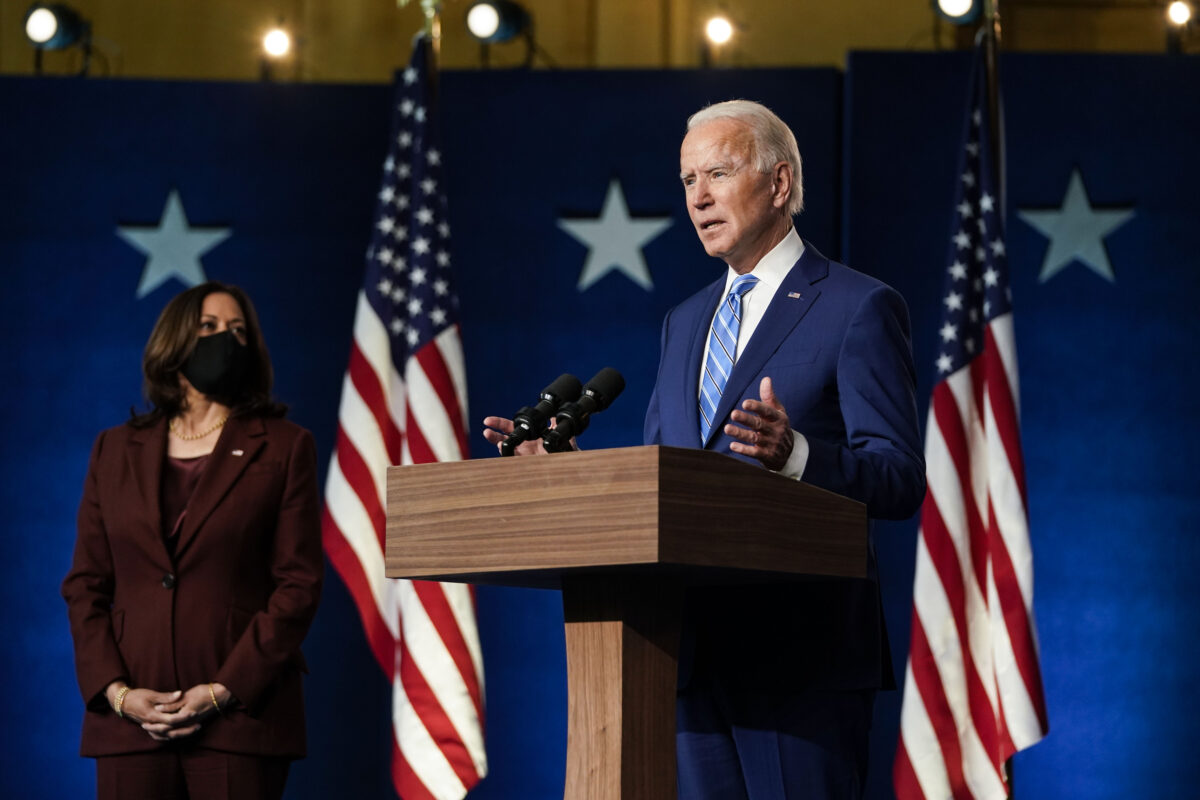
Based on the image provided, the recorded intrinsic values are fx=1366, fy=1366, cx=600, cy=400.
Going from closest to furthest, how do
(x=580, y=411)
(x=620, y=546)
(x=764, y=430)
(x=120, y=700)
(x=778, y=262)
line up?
(x=620, y=546) < (x=764, y=430) < (x=580, y=411) < (x=778, y=262) < (x=120, y=700)

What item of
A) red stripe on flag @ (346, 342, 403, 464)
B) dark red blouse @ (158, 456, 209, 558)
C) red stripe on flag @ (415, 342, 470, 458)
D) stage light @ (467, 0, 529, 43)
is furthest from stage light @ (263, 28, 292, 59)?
dark red blouse @ (158, 456, 209, 558)

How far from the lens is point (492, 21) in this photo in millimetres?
5141

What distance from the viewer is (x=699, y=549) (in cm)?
140

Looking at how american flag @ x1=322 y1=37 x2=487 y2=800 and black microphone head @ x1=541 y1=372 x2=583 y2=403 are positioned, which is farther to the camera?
american flag @ x1=322 y1=37 x2=487 y2=800

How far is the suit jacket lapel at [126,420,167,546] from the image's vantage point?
117 inches

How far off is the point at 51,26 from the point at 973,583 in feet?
12.8

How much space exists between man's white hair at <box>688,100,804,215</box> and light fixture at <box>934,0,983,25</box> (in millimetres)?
2823

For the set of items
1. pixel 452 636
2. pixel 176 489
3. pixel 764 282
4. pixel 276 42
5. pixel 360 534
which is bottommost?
pixel 452 636

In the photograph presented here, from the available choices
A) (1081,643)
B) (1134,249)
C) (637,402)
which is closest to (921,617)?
(1081,643)

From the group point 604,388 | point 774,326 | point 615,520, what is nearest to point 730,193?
point 774,326

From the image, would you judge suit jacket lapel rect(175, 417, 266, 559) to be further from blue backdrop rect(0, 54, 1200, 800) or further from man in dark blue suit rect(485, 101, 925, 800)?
blue backdrop rect(0, 54, 1200, 800)

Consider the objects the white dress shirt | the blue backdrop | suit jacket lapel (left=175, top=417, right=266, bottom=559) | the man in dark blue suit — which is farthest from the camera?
the blue backdrop

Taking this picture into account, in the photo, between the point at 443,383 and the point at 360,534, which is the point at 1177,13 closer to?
the point at 443,383

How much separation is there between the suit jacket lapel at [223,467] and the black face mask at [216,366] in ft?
Answer: 0.29
